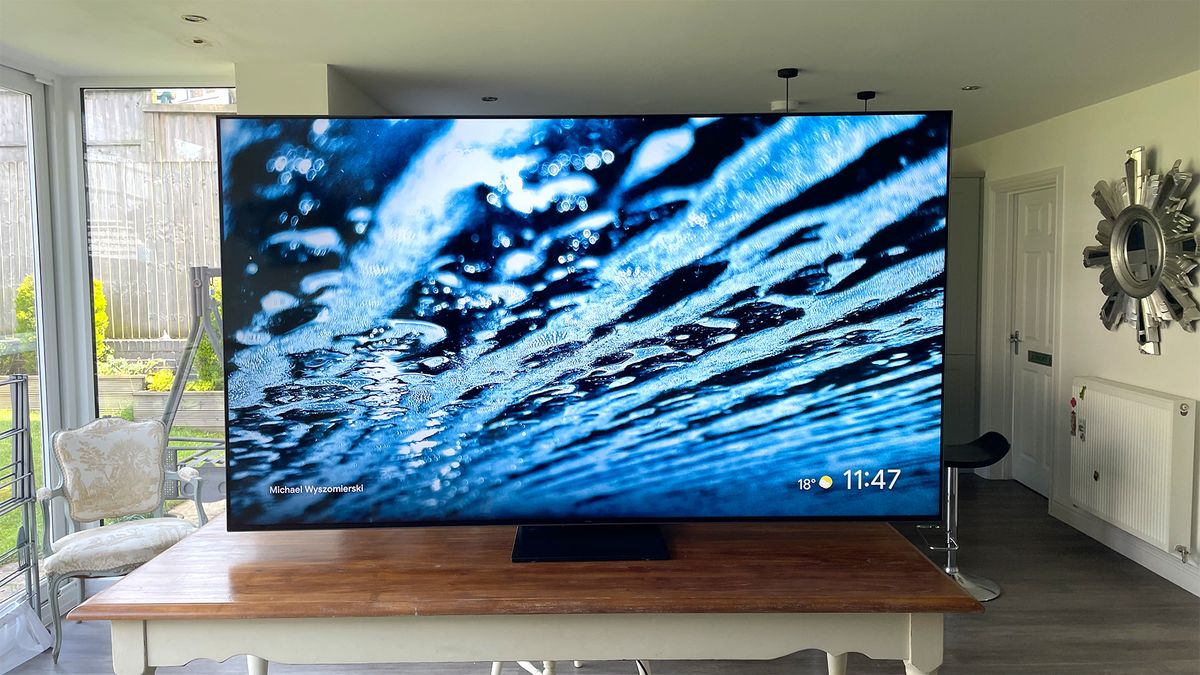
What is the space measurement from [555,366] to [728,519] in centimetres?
55

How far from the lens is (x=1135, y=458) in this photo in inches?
164

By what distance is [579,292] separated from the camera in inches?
74.6

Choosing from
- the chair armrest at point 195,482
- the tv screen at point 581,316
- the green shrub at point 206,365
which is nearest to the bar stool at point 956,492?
the tv screen at point 581,316

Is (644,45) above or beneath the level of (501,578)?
above

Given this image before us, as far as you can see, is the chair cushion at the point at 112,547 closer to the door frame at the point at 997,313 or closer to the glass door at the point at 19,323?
the glass door at the point at 19,323

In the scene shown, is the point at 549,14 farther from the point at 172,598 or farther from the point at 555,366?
the point at 172,598

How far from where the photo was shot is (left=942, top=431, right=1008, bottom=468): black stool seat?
3910mm

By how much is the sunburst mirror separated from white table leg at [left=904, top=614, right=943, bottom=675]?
3.06 m

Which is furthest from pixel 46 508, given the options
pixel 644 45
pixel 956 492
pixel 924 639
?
pixel 956 492

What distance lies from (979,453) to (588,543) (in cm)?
285

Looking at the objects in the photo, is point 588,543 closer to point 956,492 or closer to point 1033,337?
point 956,492

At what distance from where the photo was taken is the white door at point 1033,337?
5.36 m

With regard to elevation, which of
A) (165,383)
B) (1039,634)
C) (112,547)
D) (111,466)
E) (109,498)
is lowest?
(1039,634)

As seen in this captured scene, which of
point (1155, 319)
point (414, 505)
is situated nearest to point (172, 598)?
point (414, 505)
